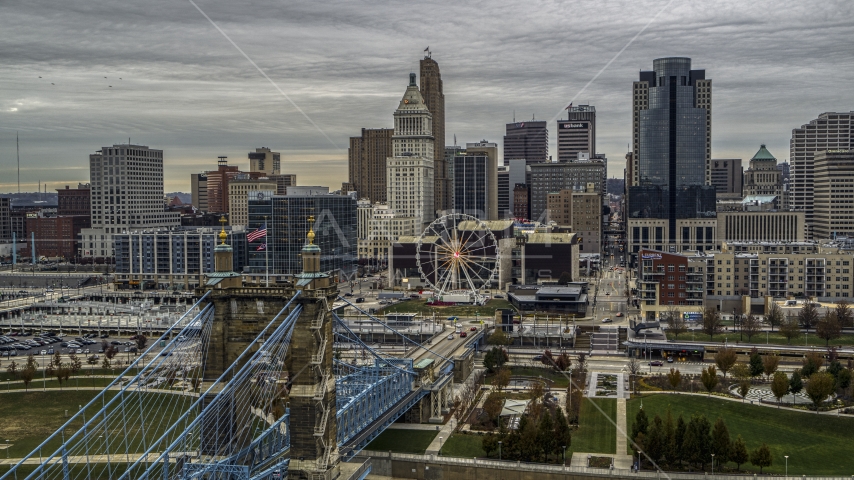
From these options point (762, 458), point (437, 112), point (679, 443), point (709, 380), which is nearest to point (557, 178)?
point (437, 112)

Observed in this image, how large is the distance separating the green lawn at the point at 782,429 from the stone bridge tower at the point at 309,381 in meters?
17.6

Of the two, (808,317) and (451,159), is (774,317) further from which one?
(451,159)

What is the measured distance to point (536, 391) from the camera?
4519 cm

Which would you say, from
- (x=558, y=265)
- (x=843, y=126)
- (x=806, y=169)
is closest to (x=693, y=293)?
(x=558, y=265)

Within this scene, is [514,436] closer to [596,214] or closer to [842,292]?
[842,292]

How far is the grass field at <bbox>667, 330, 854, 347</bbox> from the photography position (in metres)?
59.6

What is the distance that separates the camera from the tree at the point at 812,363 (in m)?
47.7

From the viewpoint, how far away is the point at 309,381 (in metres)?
27.8

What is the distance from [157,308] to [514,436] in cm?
4677

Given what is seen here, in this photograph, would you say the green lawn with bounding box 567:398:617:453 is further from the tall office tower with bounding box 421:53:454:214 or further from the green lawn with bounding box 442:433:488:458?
the tall office tower with bounding box 421:53:454:214

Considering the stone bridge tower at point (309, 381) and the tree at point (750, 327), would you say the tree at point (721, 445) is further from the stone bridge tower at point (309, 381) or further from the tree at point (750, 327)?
the tree at point (750, 327)

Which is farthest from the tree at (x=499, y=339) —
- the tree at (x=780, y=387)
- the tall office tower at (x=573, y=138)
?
the tall office tower at (x=573, y=138)

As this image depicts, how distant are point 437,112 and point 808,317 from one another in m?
105

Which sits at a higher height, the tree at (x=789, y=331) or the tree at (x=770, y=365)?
the tree at (x=789, y=331)
